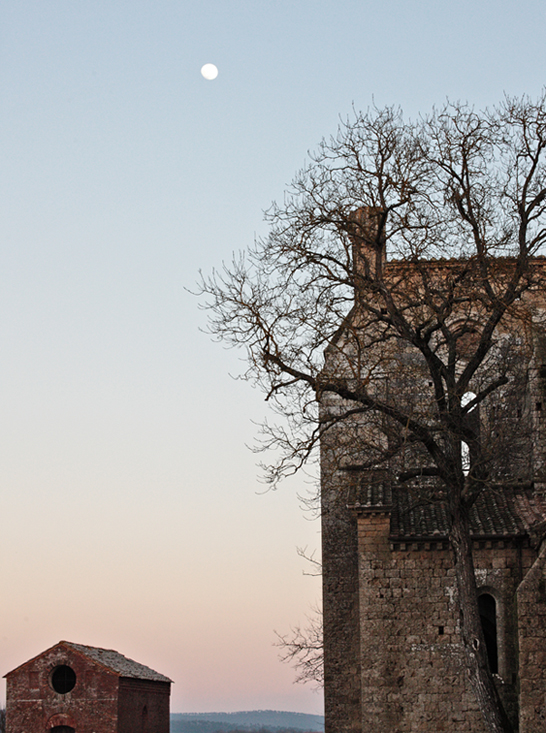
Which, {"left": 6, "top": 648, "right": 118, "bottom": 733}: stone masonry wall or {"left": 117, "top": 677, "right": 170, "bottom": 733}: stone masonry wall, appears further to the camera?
{"left": 117, "top": 677, "right": 170, "bottom": 733}: stone masonry wall

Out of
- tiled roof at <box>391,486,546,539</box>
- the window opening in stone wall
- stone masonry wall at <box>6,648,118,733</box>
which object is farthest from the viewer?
stone masonry wall at <box>6,648,118,733</box>

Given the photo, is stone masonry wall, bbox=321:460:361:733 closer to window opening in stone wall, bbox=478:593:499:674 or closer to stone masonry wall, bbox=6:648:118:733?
window opening in stone wall, bbox=478:593:499:674

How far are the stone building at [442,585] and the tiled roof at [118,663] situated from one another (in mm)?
8487

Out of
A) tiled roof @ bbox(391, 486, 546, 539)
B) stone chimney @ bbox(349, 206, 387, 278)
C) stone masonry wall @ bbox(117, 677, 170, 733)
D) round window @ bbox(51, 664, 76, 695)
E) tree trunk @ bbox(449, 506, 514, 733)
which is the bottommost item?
stone masonry wall @ bbox(117, 677, 170, 733)

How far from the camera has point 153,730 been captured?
93.6ft

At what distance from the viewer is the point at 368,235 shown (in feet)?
48.9

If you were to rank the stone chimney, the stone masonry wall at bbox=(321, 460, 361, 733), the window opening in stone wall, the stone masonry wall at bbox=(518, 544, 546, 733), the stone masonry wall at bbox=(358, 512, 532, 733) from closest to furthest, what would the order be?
the stone chimney
the stone masonry wall at bbox=(518, 544, 546, 733)
the stone masonry wall at bbox=(358, 512, 532, 733)
the window opening in stone wall
the stone masonry wall at bbox=(321, 460, 361, 733)

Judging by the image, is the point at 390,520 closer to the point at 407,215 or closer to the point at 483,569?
the point at 483,569

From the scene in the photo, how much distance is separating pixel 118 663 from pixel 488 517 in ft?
47.1

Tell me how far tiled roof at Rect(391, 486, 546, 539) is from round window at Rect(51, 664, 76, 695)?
40.7 ft

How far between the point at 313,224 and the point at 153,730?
20.4 meters

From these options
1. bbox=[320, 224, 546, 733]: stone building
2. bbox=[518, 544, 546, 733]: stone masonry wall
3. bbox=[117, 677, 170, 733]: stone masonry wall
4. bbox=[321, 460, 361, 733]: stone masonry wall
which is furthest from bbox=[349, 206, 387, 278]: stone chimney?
bbox=[117, 677, 170, 733]: stone masonry wall

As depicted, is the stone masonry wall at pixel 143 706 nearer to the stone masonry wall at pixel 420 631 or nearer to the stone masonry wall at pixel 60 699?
the stone masonry wall at pixel 60 699

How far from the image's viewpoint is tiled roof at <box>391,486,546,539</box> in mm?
18453
